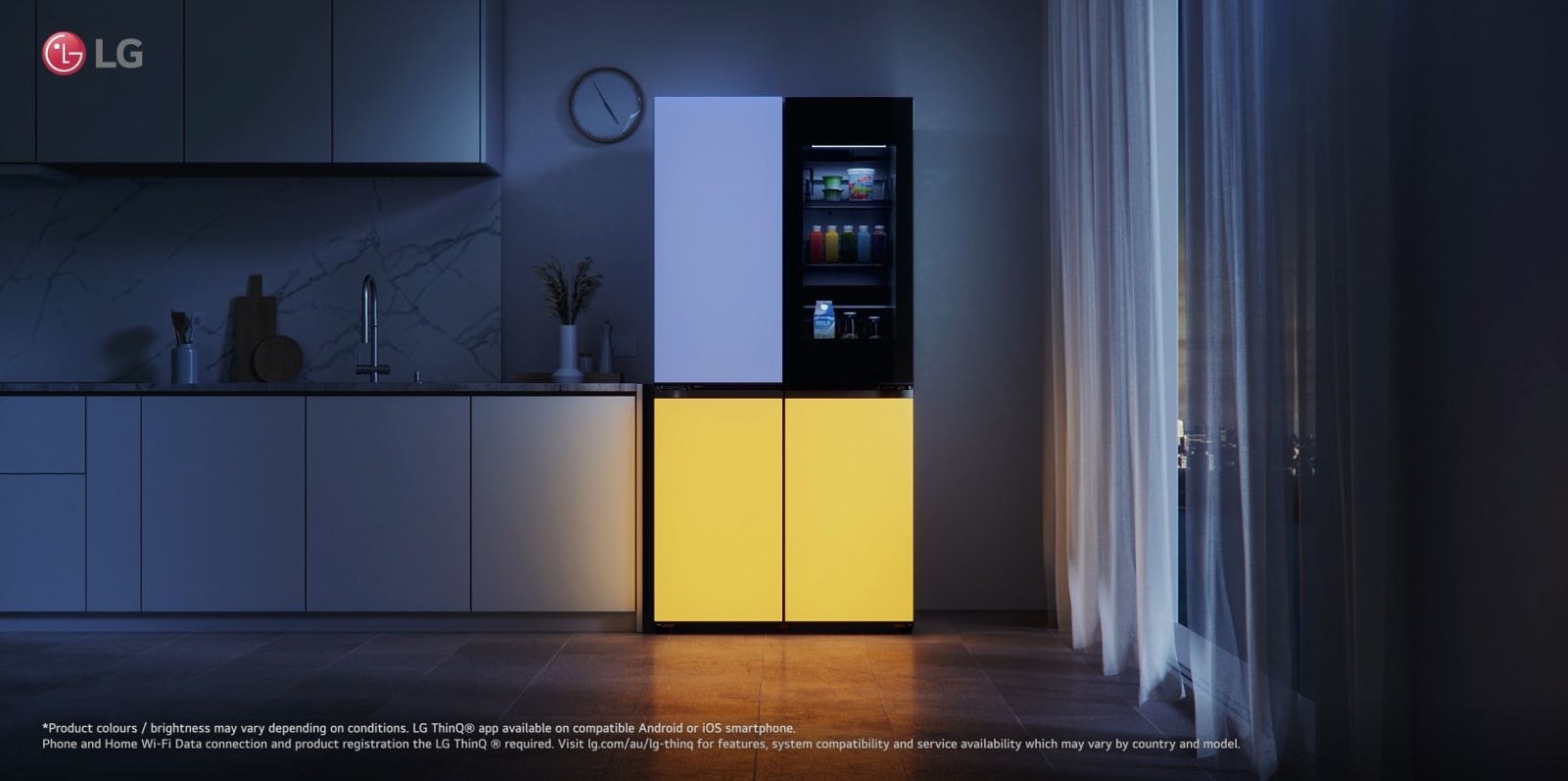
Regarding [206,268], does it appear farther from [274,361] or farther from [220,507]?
[220,507]

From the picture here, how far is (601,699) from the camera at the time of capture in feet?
9.84

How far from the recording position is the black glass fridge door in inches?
155

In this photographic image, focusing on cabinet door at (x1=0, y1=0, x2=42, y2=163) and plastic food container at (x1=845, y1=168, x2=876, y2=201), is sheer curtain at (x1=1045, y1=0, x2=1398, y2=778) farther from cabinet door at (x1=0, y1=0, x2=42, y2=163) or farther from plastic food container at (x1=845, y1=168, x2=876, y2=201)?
cabinet door at (x1=0, y1=0, x2=42, y2=163)

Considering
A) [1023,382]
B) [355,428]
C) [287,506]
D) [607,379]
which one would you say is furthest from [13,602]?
[1023,382]

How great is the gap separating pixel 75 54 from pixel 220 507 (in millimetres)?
1694

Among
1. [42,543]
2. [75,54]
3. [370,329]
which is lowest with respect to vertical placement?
[42,543]

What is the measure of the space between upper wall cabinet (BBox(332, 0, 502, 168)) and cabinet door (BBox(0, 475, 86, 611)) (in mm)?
1463

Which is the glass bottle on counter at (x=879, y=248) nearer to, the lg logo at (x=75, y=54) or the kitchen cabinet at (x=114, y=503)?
the kitchen cabinet at (x=114, y=503)

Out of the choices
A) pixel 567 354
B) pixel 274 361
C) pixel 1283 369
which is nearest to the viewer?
pixel 1283 369

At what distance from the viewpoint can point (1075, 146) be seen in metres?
3.71

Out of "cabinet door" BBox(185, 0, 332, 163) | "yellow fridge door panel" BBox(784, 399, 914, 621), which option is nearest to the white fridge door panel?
"yellow fridge door panel" BBox(784, 399, 914, 621)

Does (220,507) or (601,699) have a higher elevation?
(220,507)

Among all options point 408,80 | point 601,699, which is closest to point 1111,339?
point 601,699

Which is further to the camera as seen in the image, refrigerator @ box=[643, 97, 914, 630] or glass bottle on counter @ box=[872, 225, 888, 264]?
glass bottle on counter @ box=[872, 225, 888, 264]
